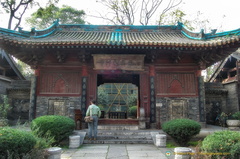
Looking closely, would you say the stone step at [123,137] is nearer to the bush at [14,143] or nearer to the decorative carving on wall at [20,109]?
the bush at [14,143]

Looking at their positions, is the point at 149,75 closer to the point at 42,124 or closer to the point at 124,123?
the point at 124,123

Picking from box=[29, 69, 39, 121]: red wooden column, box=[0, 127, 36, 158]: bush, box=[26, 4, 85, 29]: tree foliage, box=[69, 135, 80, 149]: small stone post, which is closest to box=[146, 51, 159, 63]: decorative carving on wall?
box=[69, 135, 80, 149]: small stone post

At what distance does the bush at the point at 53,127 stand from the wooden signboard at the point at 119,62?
329 cm

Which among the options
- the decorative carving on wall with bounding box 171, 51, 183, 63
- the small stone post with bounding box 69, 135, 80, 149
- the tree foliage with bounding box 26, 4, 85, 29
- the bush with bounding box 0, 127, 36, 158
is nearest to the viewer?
the bush with bounding box 0, 127, 36, 158

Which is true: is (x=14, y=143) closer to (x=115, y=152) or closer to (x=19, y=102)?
(x=115, y=152)

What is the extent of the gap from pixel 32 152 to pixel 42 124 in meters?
2.16

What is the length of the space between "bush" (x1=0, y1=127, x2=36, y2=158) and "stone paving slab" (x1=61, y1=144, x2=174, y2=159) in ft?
5.14

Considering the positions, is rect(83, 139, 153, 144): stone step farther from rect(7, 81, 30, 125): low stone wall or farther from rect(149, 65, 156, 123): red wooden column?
rect(7, 81, 30, 125): low stone wall

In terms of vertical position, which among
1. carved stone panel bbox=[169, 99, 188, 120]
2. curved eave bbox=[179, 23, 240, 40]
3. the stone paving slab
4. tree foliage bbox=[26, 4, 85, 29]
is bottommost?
the stone paving slab

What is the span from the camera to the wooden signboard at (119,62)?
890 cm

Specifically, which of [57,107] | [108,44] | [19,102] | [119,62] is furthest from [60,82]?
[19,102]

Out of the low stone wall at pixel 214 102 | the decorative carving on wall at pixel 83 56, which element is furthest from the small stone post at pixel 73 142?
the low stone wall at pixel 214 102

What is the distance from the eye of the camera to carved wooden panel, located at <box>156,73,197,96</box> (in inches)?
355

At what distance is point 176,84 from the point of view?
29.9 ft
